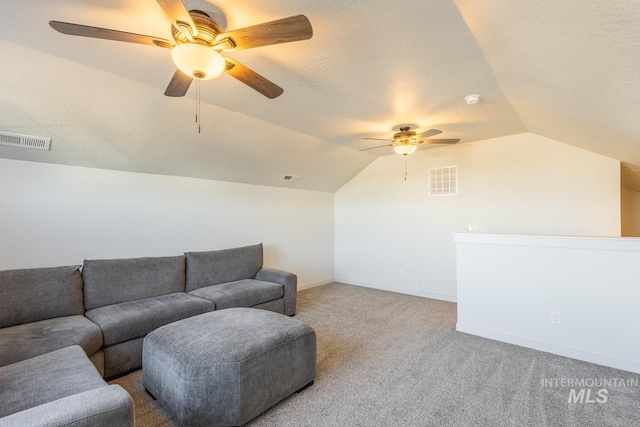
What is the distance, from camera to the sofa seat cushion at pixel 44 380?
4.41ft

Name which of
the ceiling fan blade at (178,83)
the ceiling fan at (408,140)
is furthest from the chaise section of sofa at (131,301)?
the ceiling fan at (408,140)

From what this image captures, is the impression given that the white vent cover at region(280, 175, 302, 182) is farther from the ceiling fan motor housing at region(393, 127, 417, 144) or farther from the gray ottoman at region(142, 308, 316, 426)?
the gray ottoman at region(142, 308, 316, 426)

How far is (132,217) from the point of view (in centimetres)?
344

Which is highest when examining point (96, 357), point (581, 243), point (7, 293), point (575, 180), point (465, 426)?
point (575, 180)

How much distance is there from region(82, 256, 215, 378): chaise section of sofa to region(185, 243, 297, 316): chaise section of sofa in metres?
0.15

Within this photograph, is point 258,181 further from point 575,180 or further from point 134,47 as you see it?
point 575,180

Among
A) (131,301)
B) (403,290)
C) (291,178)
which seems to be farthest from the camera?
(403,290)

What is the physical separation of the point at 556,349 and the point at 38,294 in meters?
4.81

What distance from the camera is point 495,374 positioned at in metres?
2.43

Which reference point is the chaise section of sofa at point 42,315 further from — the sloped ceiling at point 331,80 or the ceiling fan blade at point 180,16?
the ceiling fan blade at point 180,16

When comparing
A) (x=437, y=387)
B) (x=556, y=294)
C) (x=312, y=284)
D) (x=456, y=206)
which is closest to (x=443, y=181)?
(x=456, y=206)

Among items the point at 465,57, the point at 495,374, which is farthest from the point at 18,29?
the point at 495,374

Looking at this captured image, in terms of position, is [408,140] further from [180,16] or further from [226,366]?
[226,366]

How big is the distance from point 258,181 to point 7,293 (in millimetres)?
3067
